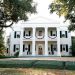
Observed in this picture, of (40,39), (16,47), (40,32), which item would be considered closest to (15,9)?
(40,39)

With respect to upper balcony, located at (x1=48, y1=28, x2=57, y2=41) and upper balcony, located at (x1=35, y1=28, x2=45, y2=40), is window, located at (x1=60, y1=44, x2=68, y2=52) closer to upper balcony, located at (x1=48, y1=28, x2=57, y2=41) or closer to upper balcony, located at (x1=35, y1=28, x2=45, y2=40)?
upper balcony, located at (x1=48, y1=28, x2=57, y2=41)

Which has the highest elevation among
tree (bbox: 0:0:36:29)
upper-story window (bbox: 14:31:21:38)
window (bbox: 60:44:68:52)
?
tree (bbox: 0:0:36:29)

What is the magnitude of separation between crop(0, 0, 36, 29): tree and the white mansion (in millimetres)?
22165

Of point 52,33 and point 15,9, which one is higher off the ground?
point 15,9

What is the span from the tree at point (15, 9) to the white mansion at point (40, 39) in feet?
72.7

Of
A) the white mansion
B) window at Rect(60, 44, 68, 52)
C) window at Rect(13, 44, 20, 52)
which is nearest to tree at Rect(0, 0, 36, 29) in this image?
the white mansion

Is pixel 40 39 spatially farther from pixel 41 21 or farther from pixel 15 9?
pixel 15 9

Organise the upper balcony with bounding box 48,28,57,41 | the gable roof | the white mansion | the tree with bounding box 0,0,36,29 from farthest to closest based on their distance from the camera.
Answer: the upper balcony with bounding box 48,28,57,41 → the gable roof → the white mansion → the tree with bounding box 0,0,36,29

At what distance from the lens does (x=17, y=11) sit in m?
17.3

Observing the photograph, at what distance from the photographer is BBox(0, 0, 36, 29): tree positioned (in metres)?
16.5

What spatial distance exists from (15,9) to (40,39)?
83.6ft

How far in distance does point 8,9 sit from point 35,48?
25472mm

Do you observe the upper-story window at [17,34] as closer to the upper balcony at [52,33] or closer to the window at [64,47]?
the upper balcony at [52,33]

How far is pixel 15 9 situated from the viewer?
17.2 meters
